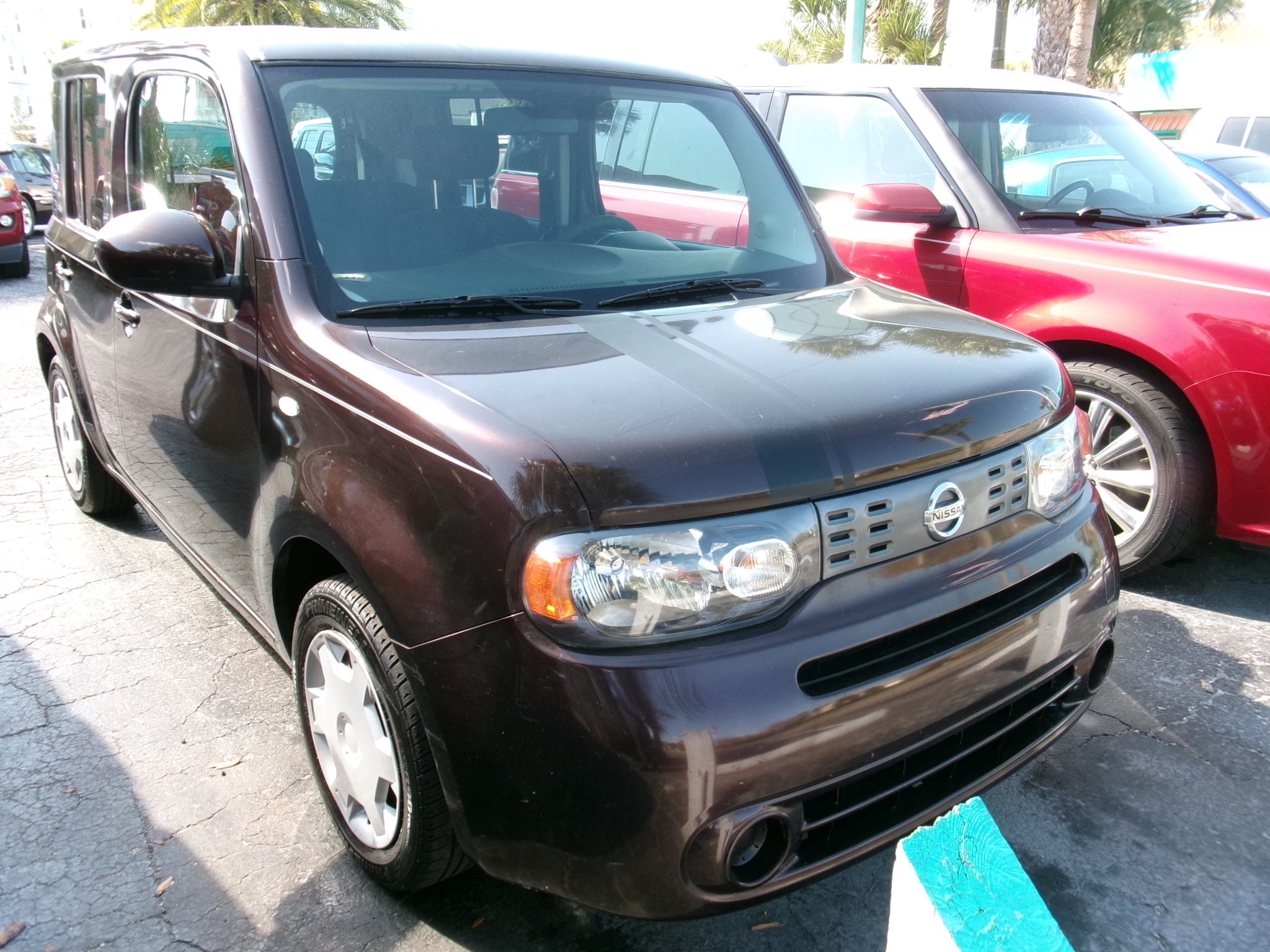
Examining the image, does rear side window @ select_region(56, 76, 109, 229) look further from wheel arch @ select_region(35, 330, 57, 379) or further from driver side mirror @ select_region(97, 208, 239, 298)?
driver side mirror @ select_region(97, 208, 239, 298)

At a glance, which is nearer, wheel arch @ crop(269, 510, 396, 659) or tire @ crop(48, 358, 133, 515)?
wheel arch @ crop(269, 510, 396, 659)

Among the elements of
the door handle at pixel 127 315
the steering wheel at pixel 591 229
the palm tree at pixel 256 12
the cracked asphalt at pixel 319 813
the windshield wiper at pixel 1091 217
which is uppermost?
the palm tree at pixel 256 12

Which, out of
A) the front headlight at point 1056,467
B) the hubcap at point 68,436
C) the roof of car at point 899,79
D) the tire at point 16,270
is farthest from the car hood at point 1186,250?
the tire at point 16,270

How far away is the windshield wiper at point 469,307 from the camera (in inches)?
91.8

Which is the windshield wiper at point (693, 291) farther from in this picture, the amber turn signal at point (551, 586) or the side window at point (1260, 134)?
the side window at point (1260, 134)

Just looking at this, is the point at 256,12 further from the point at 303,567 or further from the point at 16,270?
the point at 303,567

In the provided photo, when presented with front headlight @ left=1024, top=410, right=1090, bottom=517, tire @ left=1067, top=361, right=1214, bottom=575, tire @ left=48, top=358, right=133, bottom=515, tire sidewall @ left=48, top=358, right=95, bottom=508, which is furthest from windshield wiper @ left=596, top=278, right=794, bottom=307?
tire @ left=48, top=358, right=133, bottom=515

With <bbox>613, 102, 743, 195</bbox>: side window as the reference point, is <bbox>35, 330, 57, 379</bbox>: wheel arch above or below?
below

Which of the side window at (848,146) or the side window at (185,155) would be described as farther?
the side window at (848,146)

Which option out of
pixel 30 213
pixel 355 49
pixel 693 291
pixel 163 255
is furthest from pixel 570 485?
pixel 30 213

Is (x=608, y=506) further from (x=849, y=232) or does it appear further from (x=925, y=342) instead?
(x=849, y=232)

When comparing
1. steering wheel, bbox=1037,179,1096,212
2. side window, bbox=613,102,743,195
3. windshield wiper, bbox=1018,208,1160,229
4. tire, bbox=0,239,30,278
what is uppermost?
side window, bbox=613,102,743,195

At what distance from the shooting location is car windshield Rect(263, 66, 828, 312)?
2.49 meters

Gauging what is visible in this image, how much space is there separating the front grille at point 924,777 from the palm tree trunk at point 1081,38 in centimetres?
1814
